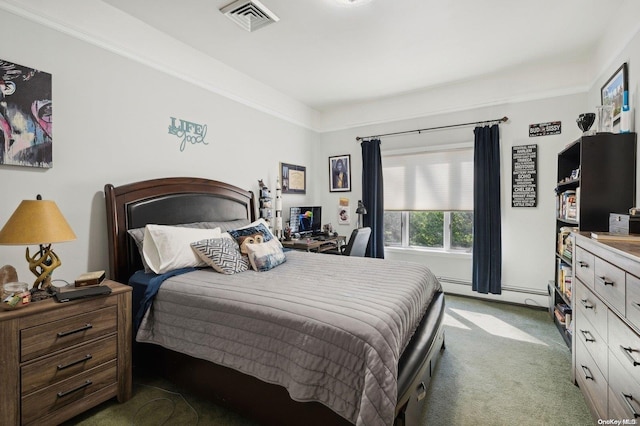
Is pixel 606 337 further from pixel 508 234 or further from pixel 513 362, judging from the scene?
pixel 508 234

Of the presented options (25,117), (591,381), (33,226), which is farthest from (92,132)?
(591,381)

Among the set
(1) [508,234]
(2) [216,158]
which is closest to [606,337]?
(1) [508,234]

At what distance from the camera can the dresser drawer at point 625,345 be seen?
1.11 m

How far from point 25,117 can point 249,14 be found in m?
1.69

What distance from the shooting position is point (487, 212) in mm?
3561

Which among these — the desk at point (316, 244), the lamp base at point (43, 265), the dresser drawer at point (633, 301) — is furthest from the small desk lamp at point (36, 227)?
the dresser drawer at point (633, 301)

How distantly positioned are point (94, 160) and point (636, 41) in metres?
3.96

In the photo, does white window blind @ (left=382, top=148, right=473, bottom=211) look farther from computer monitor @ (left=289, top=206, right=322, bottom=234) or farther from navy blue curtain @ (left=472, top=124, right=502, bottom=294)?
computer monitor @ (left=289, top=206, right=322, bottom=234)

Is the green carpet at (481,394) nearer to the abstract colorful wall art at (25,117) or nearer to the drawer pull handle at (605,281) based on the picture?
the drawer pull handle at (605,281)

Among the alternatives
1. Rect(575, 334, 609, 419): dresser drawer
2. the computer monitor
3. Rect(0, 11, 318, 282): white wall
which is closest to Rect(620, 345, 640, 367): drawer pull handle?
Rect(575, 334, 609, 419): dresser drawer

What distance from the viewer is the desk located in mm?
3564

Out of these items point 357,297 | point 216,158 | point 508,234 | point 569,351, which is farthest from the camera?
point 508,234

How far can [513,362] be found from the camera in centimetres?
230

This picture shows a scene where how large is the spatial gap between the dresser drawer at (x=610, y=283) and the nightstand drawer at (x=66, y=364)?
263 cm
